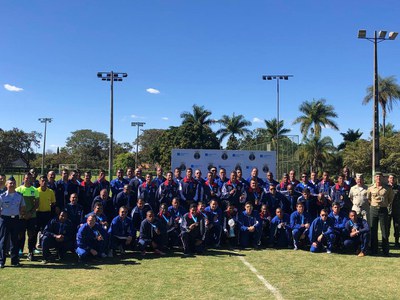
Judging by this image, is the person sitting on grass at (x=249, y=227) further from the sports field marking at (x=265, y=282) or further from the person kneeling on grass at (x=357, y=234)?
the person kneeling on grass at (x=357, y=234)

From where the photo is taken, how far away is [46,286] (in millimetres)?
5938

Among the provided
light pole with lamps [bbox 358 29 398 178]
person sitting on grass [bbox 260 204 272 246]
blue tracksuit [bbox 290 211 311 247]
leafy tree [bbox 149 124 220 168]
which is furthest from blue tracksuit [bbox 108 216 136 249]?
leafy tree [bbox 149 124 220 168]

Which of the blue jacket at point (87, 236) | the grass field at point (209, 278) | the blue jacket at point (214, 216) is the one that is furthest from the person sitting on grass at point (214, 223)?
the blue jacket at point (87, 236)

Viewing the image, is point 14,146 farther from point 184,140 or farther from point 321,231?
point 321,231

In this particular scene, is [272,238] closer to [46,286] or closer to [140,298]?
[140,298]

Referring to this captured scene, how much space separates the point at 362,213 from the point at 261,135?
54077mm

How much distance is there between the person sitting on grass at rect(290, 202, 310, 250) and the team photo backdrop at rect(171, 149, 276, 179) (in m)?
6.70

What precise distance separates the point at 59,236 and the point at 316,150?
4259 cm

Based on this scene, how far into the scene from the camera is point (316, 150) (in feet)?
153

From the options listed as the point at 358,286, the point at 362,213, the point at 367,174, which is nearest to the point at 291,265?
the point at 358,286

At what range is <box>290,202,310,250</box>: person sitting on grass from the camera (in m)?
9.12

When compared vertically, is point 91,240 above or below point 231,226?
below

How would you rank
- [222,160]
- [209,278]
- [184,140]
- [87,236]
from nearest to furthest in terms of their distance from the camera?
1. [209,278]
2. [87,236]
3. [222,160]
4. [184,140]

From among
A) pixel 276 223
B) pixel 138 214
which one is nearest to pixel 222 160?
pixel 276 223
